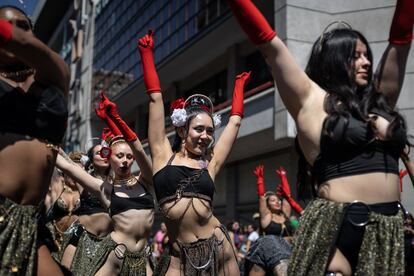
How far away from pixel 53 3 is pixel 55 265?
36645mm

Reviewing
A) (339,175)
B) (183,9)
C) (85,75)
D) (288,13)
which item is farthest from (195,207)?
(85,75)

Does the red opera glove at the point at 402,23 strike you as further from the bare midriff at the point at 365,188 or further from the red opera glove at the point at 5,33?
the red opera glove at the point at 5,33

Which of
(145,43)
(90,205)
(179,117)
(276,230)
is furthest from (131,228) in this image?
(276,230)

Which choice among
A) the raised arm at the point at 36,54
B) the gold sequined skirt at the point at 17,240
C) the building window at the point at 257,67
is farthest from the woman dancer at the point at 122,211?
the building window at the point at 257,67

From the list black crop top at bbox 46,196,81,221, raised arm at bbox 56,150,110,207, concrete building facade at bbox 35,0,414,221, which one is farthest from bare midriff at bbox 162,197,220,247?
concrete building facade at bbox 35,0,414,221

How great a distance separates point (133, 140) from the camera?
4.45m

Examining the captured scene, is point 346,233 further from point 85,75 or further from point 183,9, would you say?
point 85,75

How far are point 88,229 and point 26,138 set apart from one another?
3.11 metres

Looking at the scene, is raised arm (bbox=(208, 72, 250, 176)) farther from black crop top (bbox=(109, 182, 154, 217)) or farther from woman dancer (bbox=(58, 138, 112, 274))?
woman dancer (bbox=(58, 138, 112, 274))

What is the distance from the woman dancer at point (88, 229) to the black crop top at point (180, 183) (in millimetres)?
1396

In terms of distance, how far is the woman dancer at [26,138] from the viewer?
8.07 feet

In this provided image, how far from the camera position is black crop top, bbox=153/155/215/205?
393 centimetres

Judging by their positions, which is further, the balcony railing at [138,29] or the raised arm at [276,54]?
the balcony railing at [138,29]

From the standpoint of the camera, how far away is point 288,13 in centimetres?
1302
